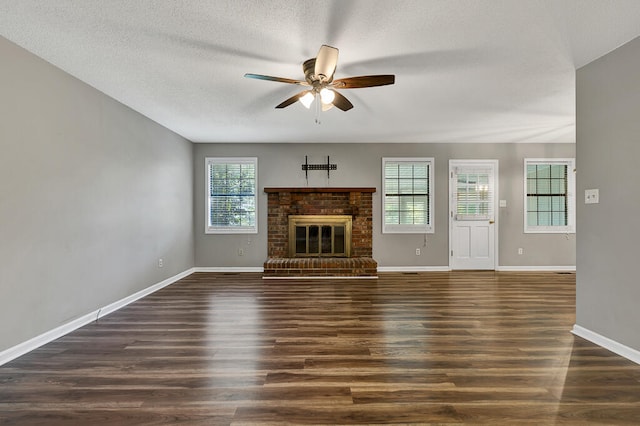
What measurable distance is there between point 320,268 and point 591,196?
12.2 ft

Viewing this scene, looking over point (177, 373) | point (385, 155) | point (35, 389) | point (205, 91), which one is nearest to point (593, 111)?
point (385, 155)

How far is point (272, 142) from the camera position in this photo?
222 inches

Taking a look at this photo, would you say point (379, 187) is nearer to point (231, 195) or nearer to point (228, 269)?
point (231, 195)

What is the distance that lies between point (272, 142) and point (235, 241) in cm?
203

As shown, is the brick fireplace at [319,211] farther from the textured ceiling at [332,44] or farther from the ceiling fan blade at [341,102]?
the ceiling fan blade at [341,102]

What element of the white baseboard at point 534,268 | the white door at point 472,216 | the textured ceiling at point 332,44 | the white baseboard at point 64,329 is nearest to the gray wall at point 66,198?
the white baseboard at point 64,329

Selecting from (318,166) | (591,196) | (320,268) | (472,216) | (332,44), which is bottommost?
(320,268)

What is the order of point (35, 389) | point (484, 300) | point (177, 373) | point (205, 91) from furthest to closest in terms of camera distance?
point (484, 300) → point (205, 91) → point (177, 373) → point (35, 389)

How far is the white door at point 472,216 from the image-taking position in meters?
5.67

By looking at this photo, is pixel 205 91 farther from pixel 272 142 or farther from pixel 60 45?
pixel 272 142

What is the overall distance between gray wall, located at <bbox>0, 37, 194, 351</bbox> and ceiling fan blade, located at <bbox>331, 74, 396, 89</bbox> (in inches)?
98.7

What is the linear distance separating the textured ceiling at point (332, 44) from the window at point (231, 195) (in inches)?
72.3

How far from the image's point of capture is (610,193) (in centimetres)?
245

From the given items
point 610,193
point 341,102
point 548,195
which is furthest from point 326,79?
point 548,195
